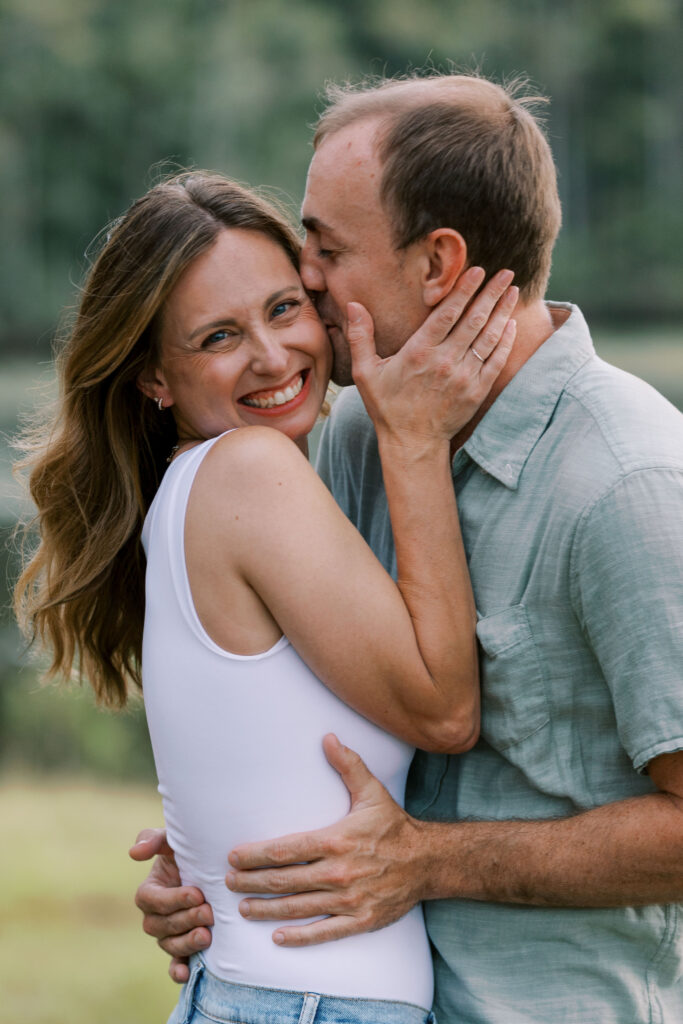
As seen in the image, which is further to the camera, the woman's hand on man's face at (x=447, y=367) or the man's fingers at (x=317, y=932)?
the woman's hand on man's face at (x=447, y=367)

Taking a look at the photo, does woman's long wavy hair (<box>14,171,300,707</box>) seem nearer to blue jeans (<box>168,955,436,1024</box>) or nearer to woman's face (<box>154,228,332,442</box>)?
woman's face (<box>154,228,332,442</box>)

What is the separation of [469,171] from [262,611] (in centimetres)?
73

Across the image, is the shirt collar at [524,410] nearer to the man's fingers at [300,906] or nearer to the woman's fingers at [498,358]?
the woman's fingers at [498,358]

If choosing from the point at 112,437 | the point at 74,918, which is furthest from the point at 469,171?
the point at 74,918

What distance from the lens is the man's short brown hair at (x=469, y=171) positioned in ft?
6.11

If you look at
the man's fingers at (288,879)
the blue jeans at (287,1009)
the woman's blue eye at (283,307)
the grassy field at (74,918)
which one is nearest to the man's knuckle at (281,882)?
the man's fingers at (288,879)

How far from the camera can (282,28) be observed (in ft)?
50.8

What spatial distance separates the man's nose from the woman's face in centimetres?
1

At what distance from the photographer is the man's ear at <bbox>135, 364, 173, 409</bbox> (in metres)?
1.99

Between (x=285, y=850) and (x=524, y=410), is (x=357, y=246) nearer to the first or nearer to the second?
(x=524, y=410)

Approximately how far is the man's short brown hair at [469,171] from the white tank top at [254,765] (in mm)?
524

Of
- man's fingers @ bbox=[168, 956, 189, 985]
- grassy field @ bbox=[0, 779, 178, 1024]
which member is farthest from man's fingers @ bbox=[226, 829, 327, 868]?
grassy field @ bbox=[0, 779, 178, 1024]

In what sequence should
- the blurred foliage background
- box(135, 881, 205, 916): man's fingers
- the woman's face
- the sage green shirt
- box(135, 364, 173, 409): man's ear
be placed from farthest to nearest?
the blurred foliage background, box(135, 364, 173, 409): man's ear, the woman's face, box(135, 881, 205, 916): man's fingers, the sage green shirt

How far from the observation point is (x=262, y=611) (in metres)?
1.70
